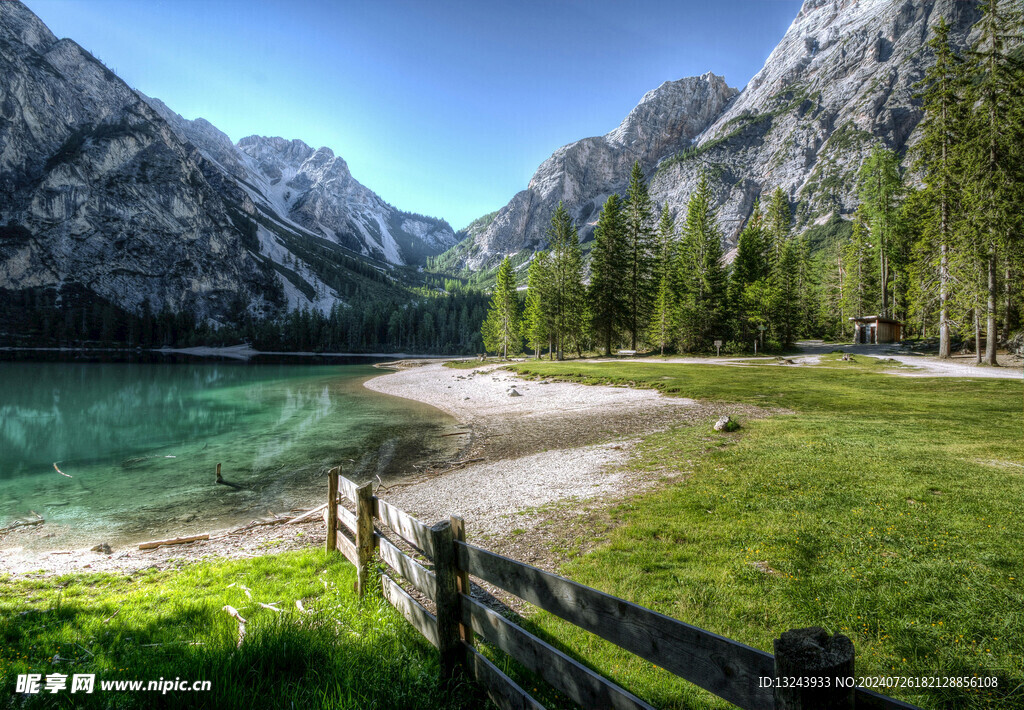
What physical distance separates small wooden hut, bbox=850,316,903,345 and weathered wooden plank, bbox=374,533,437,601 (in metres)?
69.3

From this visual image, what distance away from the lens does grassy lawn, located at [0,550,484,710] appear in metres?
3.24

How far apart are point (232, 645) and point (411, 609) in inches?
68.0

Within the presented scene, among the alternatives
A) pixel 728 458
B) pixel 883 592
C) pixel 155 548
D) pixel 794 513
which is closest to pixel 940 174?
pixel 728 458

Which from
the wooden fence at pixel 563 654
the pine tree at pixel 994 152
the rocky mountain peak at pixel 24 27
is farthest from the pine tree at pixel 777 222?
the rocky mountain peak at pixel 24 27

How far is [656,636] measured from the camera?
7.80ft

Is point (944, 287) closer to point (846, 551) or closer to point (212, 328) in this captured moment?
point (846, 551)

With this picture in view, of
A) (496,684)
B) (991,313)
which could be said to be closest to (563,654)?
(496,684)

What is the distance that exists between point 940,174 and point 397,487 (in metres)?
45.8

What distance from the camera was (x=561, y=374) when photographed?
37.1 m

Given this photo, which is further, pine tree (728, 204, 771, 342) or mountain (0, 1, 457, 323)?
mountain (0, 1, 457, 323)

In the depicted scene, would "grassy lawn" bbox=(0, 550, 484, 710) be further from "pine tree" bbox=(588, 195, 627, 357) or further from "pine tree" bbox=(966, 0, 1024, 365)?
"pine tree" bbox=(588, 195, 627, 357)

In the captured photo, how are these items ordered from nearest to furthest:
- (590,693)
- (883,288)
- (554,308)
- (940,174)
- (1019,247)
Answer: (590,693) → (1019,247) → (940,174) → (883,288) → (554,308)

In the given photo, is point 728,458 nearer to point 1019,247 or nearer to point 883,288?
point 1019,247

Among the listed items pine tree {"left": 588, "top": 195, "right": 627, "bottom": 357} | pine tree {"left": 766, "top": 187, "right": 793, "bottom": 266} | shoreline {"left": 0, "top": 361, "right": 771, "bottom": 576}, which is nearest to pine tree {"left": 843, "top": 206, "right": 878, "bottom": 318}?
pine tree {"left": 766, "top": 187, "right": 793, "bottom": 266}
